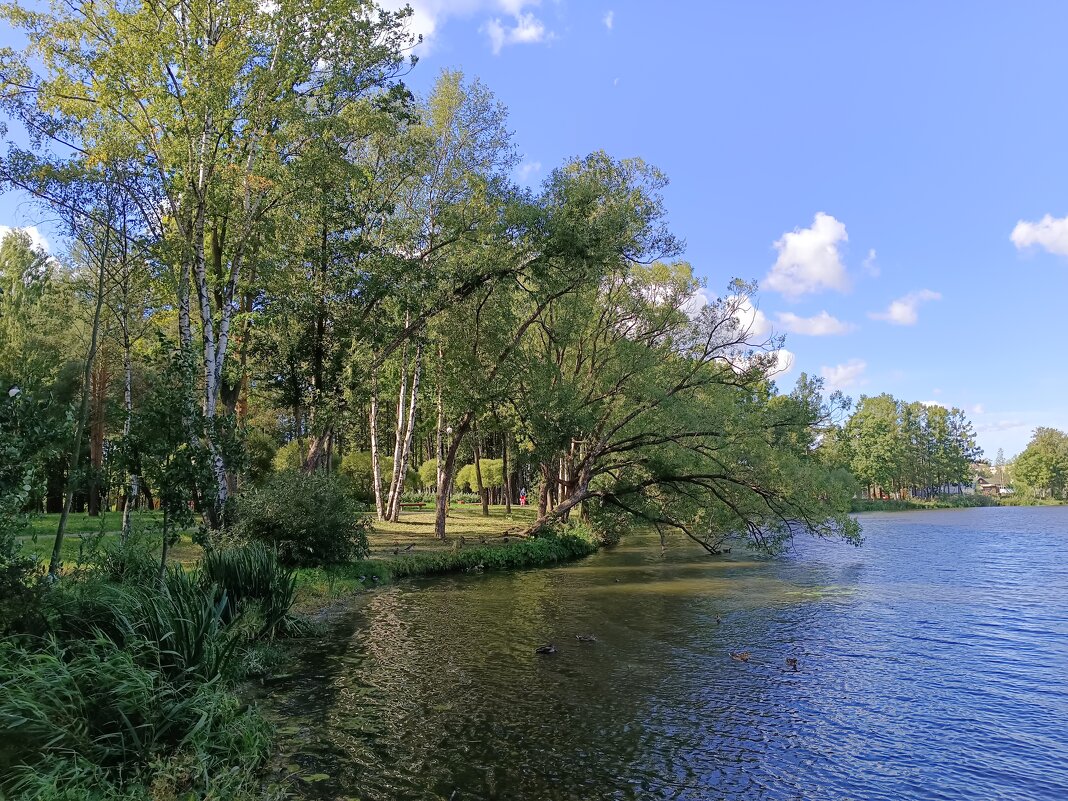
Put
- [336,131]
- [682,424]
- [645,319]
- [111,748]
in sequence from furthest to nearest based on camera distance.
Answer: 1. [645,319]
2. [682,424]
3. [336,131]
4. [111,748]

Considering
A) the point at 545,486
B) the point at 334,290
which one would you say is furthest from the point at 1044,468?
the point at 334,290

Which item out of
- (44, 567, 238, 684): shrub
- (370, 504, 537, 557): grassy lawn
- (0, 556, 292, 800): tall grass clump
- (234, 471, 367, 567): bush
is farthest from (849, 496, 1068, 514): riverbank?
(0, 556, 292, 800): tall grass clump

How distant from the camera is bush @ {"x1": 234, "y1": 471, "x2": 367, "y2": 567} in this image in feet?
57.8

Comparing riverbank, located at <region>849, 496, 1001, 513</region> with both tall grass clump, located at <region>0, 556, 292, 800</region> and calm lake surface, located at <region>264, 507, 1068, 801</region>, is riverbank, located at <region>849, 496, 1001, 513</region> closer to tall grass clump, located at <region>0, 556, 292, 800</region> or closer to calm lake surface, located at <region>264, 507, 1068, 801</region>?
calm lake surface, located at <region>264, 507, 1068, 801</region>

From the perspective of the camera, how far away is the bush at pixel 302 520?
17.6 meters

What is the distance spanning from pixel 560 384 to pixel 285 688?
1911 centimetres

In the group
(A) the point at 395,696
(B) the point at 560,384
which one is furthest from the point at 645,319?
(A) the point at 395,696

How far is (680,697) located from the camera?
1054 centimetres

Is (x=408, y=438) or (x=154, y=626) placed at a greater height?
(x=408, y=438)

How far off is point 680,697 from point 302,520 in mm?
11507

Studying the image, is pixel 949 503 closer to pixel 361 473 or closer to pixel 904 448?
pixel 904 448

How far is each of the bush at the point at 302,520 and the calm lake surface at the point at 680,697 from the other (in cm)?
224

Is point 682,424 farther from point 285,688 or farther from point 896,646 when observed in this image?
point 285,688

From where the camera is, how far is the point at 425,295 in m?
22.3
